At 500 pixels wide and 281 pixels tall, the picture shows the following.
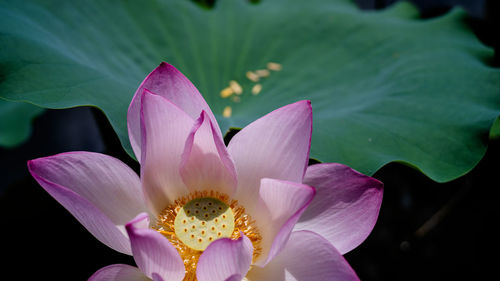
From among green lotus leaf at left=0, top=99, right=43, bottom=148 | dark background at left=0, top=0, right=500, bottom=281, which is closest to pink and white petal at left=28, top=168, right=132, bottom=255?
dark background at left=0, top=0, right=500, bottom=281

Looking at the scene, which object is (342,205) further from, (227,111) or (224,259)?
(227,111)

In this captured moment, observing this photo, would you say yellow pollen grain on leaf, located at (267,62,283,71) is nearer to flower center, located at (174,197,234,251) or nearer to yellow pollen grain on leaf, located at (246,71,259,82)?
yellow pollen grain on leaf, located at (246,71,259,82)

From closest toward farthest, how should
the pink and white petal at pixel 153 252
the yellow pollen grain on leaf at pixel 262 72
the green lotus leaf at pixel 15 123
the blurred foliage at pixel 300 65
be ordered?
1. the pink and white petal at pixel 153 252
2. the blurred foliage at pixel 300 65
3. the yellow pollen grain on leaf at pixel 262 72
4. the green lotus leaf at pixel 15 123

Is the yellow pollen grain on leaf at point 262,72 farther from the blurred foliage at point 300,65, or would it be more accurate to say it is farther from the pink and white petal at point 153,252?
the pink and white petal at point 153,252

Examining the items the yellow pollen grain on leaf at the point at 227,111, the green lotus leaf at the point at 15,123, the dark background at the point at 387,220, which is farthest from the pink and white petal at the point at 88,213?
the green lotus leaf at the point at 15,123

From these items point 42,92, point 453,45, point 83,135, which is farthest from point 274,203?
point 83,135

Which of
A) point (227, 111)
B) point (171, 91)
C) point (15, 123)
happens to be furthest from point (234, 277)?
point (15, 123)


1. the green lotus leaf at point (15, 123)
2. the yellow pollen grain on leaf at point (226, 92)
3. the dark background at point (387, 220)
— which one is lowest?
the dark background at point (387, 220)
